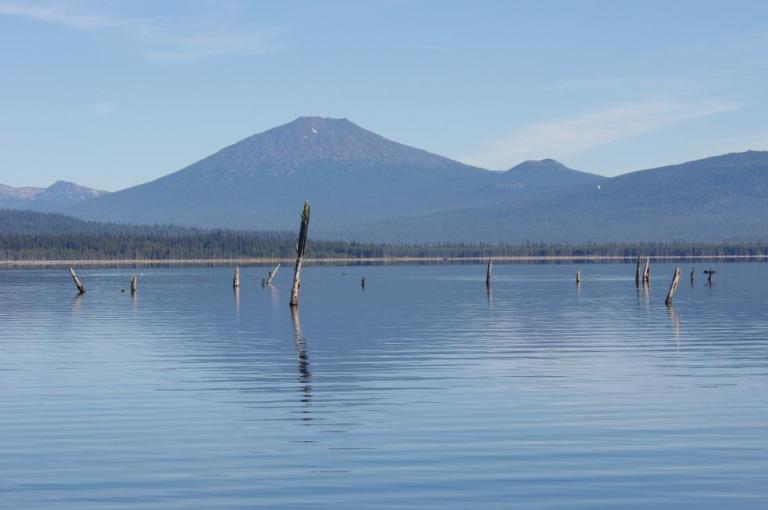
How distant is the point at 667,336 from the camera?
4972 cm

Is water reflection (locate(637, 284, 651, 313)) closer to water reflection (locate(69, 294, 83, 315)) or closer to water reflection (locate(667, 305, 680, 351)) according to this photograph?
water reflection (locate(667, 305, 680, 351))

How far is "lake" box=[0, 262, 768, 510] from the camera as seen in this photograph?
65.8 ft

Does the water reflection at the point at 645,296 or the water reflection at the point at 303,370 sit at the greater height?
the water reflection at the point at 645,296

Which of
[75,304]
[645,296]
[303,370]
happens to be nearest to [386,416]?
[303,370]

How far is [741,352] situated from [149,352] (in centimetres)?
1746

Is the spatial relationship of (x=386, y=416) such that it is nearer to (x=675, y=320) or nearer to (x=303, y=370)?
(x=303, y=370)

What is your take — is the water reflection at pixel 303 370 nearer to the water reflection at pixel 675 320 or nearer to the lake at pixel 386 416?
the lake at pixel 386 416

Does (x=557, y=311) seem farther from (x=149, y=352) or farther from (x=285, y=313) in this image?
(x=149, y=352)

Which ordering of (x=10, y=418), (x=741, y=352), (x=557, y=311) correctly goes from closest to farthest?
(x=10, y=418) → (x=741, y=352) → (x=557, y=311)

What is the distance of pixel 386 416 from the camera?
27.3 metres

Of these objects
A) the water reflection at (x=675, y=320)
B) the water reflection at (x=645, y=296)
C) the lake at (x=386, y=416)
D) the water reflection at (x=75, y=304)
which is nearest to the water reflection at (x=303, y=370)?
the lake at (x=386, y=416)

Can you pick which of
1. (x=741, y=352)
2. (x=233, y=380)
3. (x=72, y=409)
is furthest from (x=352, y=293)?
(x=72, y=409)

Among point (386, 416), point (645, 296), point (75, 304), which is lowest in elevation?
point (386, 416)

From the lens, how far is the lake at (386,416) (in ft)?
65.8
